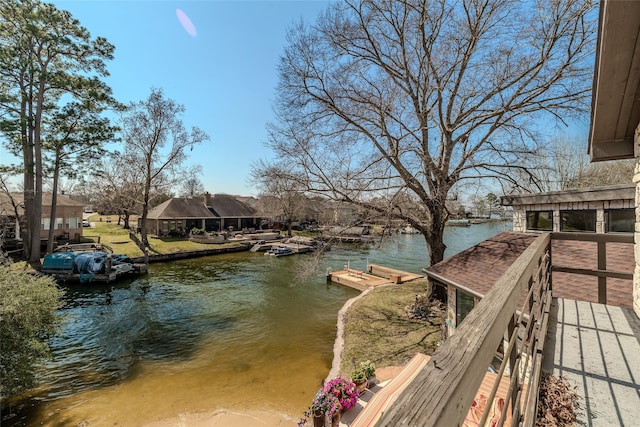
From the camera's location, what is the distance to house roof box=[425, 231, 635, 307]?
6.49 metres

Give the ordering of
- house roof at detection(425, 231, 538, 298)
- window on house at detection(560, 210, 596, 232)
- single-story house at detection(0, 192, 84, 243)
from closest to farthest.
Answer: house roof at detection(425, 231, 538, 298)
window on house at detection(560, 210, 596, 232)
single-story house at detection(0, 192, 84, 243)

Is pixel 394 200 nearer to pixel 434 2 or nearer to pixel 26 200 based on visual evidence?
pixel 434 2

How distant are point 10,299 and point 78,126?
1941 centimetres

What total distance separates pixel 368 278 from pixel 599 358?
57.3 ft

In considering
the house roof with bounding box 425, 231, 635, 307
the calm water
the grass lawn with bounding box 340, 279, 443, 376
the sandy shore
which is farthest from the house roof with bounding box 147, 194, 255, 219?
the house roof with bounding box 425, 231, 635, 307

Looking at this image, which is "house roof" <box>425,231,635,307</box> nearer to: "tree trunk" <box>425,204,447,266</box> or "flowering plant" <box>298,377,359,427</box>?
"tree trunk" <box>425,204,447,266</box>

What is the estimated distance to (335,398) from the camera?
19.2ft

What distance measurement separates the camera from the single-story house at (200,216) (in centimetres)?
3588

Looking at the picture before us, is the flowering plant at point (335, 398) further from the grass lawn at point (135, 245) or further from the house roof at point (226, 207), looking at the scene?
the house roof at point (226, 207)

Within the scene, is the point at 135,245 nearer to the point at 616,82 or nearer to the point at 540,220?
the point at 540,220

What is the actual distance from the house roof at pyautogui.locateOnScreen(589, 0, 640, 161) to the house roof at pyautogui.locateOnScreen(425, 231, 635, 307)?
246 cm

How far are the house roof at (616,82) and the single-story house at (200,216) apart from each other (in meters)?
37.2

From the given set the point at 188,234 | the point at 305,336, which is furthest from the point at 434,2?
the point at 188,234

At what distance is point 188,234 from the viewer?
117 ft
